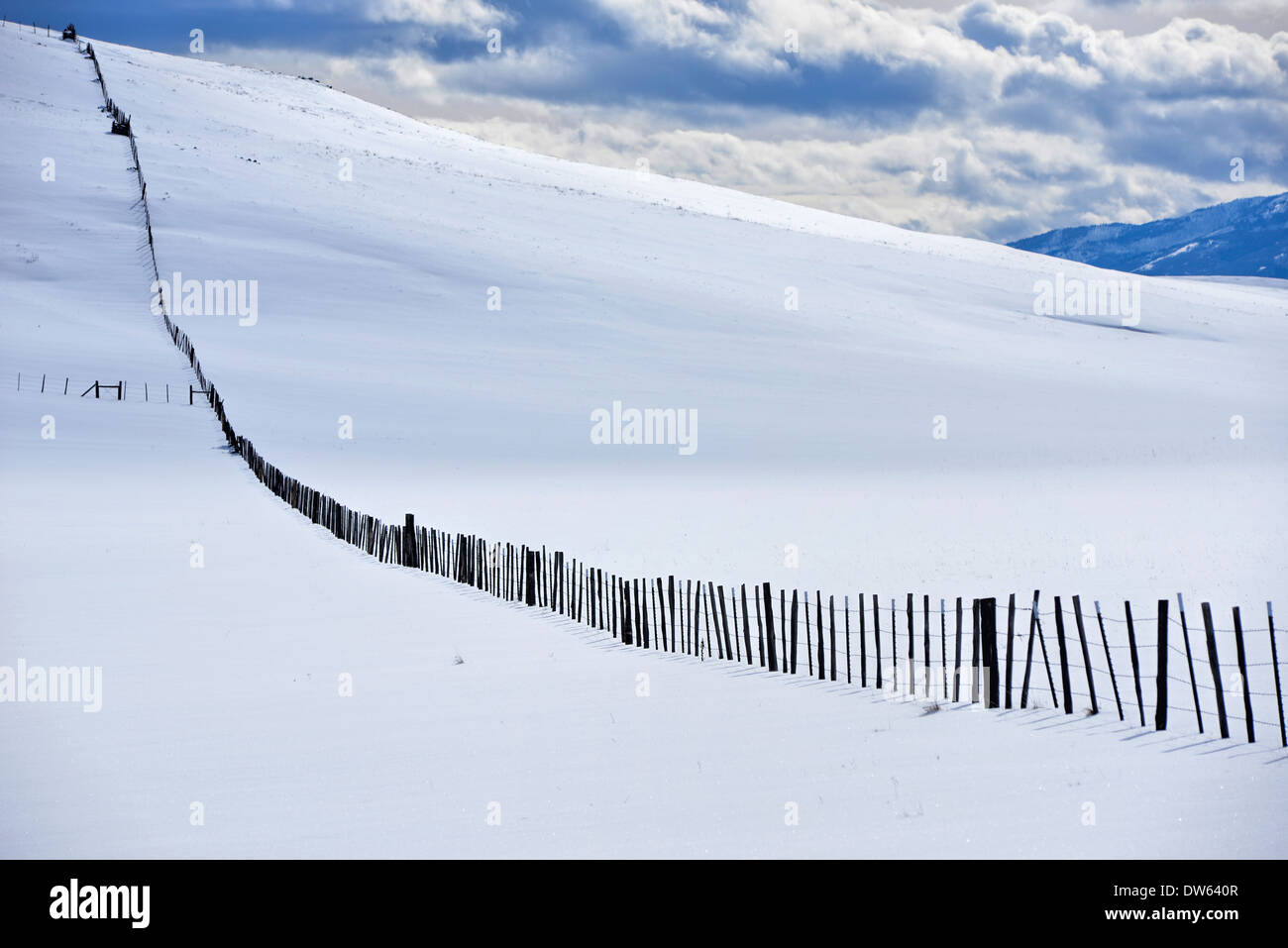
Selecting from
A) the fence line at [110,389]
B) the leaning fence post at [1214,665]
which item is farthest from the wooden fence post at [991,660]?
the fence line at [110,389]

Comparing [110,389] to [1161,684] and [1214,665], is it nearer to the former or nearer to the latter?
[1161,684]

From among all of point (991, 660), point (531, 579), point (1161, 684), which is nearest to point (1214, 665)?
point (1161, 684)

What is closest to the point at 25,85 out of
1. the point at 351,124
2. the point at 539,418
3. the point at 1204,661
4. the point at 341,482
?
the point at 351,124

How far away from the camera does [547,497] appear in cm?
3047

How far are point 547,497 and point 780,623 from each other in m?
14.0

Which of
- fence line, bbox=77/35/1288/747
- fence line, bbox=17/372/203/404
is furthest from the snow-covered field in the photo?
fence line, bbox=17/372/203/404

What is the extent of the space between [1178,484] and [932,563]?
14.5m

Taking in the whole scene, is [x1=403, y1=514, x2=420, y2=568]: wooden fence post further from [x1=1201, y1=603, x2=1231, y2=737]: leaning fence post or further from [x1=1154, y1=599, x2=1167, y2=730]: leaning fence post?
[x1=1201, y1=603, x2=1231, y2=737]: leaning fence post

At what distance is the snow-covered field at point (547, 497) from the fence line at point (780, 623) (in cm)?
41

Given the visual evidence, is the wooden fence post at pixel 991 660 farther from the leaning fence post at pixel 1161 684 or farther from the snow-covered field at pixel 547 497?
the leaning fence post at pixel 1161 684

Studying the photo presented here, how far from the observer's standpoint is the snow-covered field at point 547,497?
7.57 metres

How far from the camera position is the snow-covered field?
7574mm

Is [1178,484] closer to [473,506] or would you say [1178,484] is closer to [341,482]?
[473,506]
